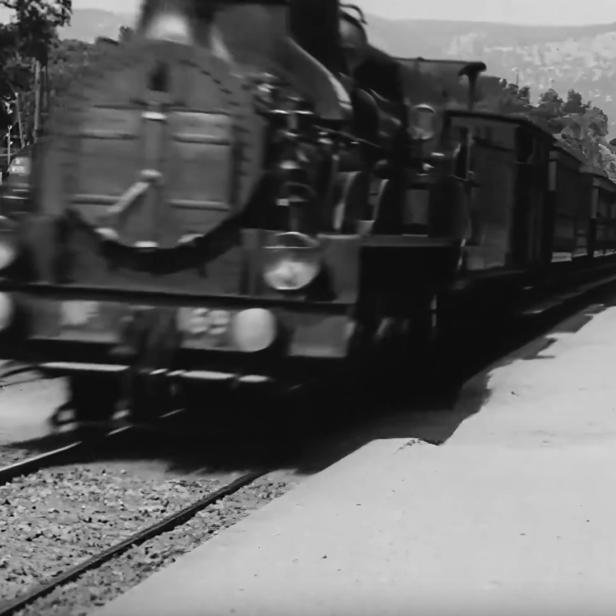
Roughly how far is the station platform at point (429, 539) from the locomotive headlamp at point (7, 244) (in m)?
2.43

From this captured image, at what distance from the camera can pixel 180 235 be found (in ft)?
24.7

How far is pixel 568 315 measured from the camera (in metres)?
20.2

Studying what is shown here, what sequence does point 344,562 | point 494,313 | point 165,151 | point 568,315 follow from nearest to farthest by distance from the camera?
point 344,562 < point 165,151 < point 494,313 < point 568,315

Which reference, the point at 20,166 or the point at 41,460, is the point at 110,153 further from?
the point at 41,460

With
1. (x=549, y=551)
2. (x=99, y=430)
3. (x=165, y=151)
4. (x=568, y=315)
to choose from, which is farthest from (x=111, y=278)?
(x=568, y=315)

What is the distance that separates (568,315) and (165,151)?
13.8 metres

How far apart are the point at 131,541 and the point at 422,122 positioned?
5552 millimetres

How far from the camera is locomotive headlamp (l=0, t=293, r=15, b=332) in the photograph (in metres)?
7.57

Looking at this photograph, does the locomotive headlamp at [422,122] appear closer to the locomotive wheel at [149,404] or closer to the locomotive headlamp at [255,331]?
the locomotive wheel at [149,404]

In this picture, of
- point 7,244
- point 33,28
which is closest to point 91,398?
point 7,244

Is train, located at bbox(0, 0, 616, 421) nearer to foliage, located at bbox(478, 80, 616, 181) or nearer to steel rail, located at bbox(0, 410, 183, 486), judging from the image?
steel rail, located at bbox(0, 410, 183, 486)

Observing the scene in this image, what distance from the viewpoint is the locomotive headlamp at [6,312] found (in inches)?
298

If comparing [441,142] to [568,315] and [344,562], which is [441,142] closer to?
[344,562]

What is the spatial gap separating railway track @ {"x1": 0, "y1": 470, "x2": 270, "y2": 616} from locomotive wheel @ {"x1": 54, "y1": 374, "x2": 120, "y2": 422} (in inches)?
76.2
